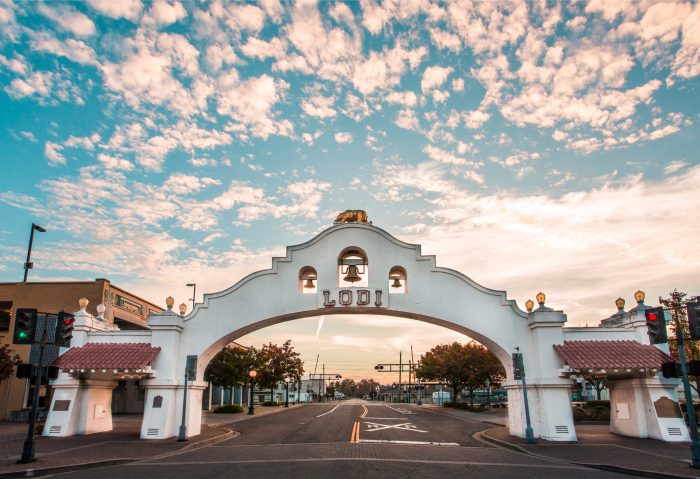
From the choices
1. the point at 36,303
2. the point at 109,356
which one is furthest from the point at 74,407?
the point at 36,303

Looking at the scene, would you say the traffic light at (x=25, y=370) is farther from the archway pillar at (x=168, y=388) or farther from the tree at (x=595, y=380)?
the tree at (x=595, y=380)

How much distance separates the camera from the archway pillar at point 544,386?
1931cm

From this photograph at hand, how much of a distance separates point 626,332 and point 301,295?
1390 cm

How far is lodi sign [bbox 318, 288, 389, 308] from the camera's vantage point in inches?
826

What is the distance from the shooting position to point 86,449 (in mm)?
16906

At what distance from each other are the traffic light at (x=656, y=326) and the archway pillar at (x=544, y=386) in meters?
5.39

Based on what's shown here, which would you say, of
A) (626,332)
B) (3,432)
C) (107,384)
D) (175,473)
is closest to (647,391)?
(626,332)

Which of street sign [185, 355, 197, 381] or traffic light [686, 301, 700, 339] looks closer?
traffic light [686, 301, 700, 339]

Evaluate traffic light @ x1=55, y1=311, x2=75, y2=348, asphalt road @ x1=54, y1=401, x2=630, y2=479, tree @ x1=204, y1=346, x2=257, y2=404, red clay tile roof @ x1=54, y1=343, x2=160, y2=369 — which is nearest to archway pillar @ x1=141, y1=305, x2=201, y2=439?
red clay tile roof @ x1=54, y1=343, x2=160, y2=369

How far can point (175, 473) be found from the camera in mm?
12367

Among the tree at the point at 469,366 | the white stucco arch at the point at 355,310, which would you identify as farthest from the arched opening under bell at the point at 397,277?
the tree at the point at 469,366

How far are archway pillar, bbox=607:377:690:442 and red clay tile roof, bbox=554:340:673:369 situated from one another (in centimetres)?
102

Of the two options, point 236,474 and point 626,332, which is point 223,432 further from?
point 626,332

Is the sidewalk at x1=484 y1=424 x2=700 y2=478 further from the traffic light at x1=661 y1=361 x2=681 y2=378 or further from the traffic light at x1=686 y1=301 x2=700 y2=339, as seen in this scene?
the traffic light at x1=686 y1=301 x2=700 y2=339
